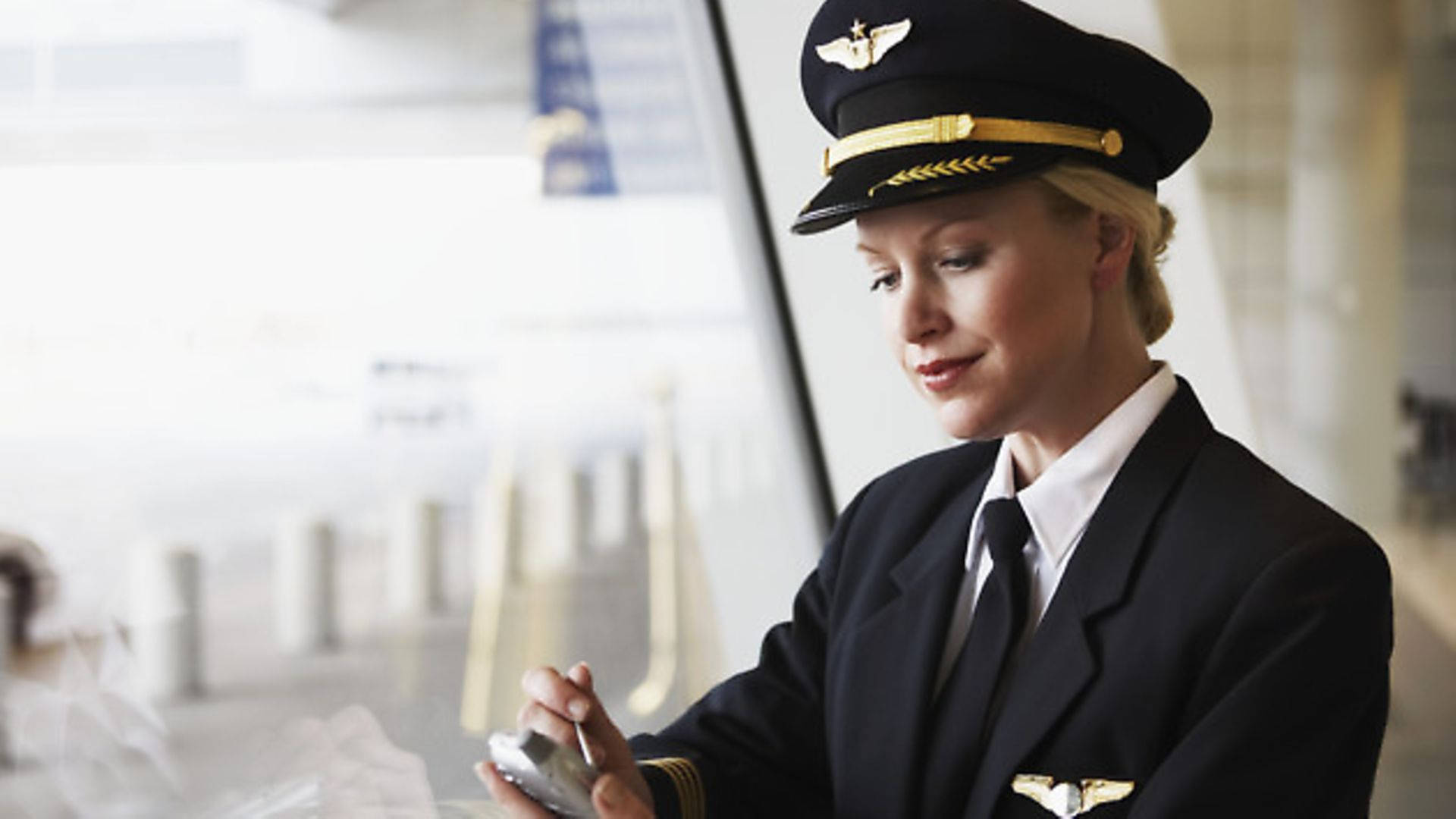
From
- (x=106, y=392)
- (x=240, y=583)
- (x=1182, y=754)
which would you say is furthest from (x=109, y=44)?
(x=1182, y=754)

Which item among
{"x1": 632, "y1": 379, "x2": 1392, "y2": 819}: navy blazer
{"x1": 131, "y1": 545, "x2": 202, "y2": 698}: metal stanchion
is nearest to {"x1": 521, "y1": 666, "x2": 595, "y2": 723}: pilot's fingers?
{"x1": 632, "y1": 379, "x2": 1392, "y2": 819}: navy blazer

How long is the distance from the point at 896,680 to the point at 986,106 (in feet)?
1.46

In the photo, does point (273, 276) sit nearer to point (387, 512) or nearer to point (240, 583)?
point (240, 583)

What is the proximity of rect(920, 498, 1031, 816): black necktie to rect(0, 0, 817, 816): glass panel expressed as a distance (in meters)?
0.57

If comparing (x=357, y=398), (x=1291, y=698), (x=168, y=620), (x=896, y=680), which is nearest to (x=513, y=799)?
(x=896, y=680)

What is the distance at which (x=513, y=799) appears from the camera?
1119mm

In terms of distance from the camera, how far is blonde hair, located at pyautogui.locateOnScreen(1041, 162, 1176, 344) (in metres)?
1.15

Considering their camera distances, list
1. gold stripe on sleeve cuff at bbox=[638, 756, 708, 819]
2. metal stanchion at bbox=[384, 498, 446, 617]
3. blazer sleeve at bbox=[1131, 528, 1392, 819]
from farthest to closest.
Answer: metal stanchion at bbox=[384, 498, 446, 617], gold stripe on sleeve cuff at bbox=[638, 756, 708, 819], blazer sleeve at bbox=[1131, 528, 1392, 819]

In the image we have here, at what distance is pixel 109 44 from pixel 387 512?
1.02 meters

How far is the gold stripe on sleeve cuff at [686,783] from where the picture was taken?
1.28 metres

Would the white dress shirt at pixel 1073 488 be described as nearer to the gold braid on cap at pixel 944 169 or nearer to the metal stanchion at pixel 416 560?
the gold braid on cap at pixel 944 169

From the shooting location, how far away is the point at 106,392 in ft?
5.78

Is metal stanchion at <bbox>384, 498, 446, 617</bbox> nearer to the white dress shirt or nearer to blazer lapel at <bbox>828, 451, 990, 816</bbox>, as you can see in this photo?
blazer lapel at <bbox>828, 451, 990, 816</bbox>

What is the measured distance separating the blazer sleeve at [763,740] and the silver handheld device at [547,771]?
0.20 m
